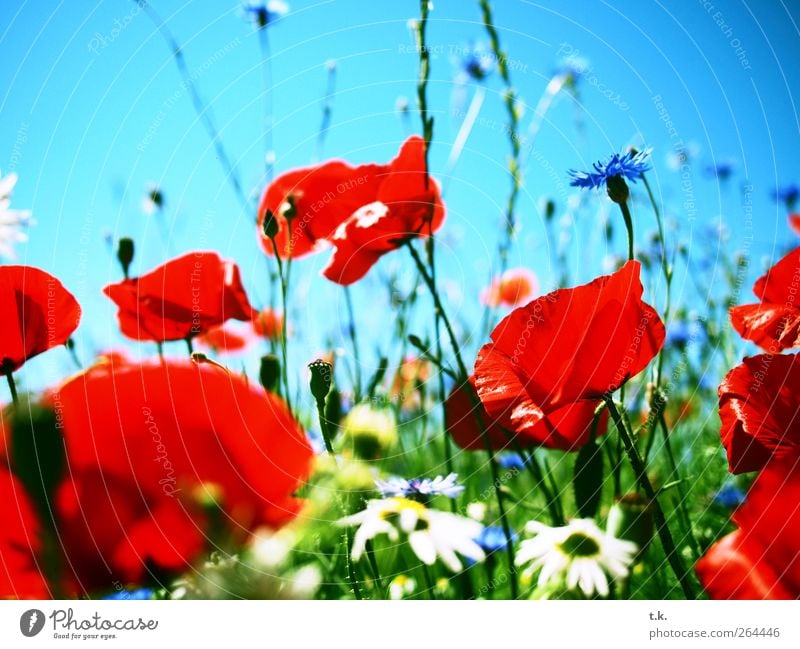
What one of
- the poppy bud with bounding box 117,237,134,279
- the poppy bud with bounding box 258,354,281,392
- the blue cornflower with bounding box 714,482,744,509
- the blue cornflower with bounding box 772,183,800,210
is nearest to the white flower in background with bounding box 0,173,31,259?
the poppy bud with bounding box 117,237,134,279

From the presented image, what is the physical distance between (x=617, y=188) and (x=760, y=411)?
13 cm

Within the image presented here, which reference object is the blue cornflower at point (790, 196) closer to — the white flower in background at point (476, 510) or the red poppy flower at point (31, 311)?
→ the white flower in background at point (476, 510)

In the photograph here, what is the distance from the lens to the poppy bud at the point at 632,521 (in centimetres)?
31

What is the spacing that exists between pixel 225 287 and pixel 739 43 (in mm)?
390

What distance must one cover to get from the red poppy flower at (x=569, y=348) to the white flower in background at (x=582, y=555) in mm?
59

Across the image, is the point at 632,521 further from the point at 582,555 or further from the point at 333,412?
the point at 333,412

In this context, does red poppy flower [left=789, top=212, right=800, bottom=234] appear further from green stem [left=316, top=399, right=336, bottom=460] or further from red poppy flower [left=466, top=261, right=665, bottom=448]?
green stem [left=316, top=399, right=336, bottom=460]

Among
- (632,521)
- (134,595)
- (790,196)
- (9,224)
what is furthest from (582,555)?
(790,196)

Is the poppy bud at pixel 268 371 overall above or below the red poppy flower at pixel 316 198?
below

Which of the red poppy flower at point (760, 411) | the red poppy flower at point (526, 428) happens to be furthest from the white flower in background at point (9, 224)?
the red poppy flower at point (760, 411)

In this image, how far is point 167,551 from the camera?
292 millimetres

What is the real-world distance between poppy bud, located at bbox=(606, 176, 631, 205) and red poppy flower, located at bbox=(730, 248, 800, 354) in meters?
0.08

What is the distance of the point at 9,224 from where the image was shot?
0.41m

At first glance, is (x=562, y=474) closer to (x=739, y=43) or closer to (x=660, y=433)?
(x=660, y=433)
